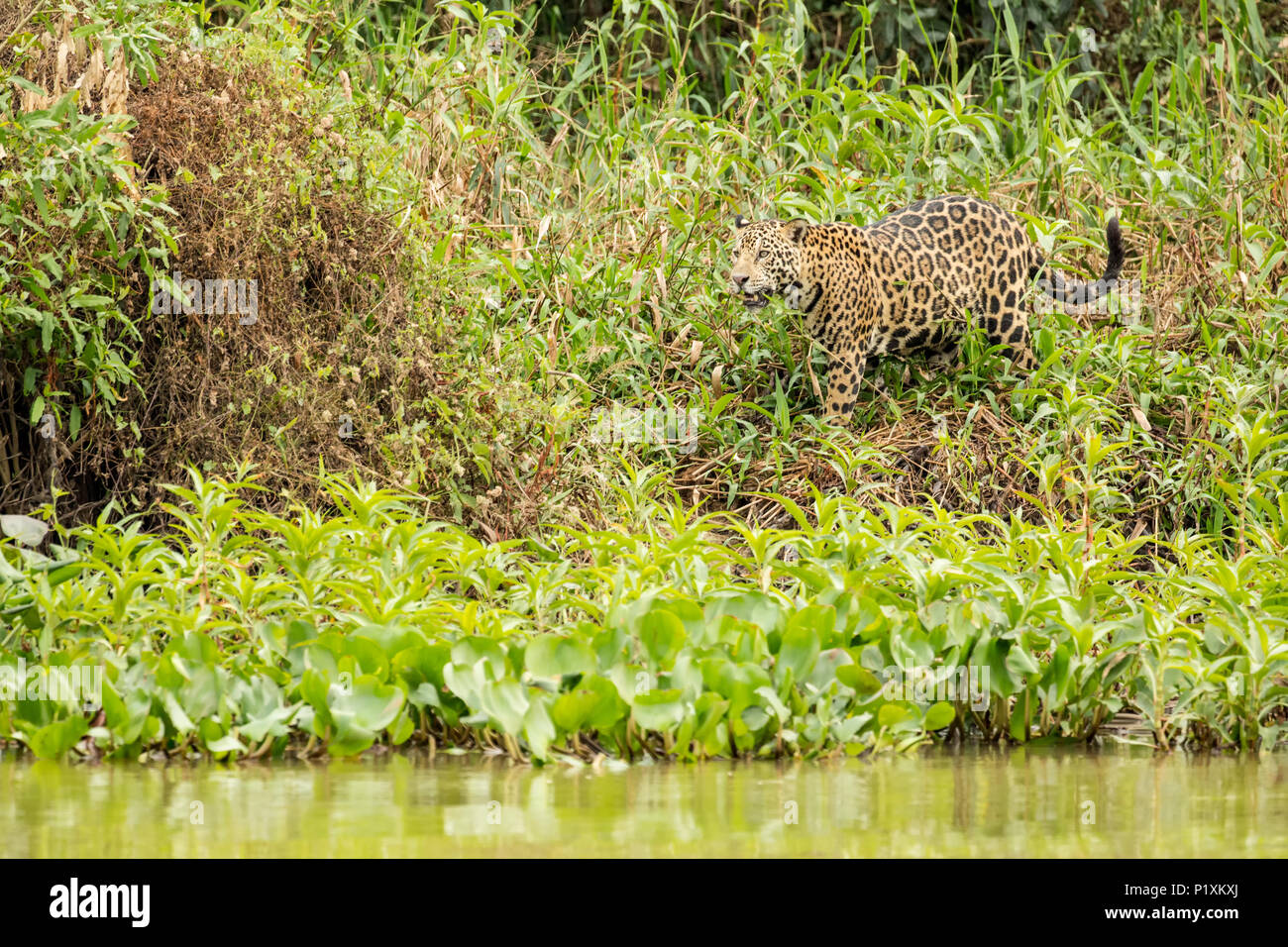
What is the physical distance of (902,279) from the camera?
7129 mm

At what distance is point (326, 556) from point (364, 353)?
151 centimetres

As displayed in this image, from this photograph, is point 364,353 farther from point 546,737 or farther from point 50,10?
point 546,737

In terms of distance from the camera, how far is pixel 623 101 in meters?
9.39

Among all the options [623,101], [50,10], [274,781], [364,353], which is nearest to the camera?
[274,781]

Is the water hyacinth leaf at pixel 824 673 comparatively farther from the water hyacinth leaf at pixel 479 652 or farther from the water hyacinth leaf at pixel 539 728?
the water hyacinth leaf at pixel 479 652

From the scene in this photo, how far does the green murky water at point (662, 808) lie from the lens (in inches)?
135

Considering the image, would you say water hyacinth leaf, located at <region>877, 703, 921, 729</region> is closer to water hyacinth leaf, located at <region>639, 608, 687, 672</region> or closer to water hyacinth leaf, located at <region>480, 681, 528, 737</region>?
water hyacinth leaf, located at <region>639, 608, 687, 672</region>

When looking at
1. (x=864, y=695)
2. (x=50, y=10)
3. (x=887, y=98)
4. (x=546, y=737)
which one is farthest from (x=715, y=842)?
(x=887, y=98)

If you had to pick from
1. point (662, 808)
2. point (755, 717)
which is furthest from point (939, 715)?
point (662, 808)

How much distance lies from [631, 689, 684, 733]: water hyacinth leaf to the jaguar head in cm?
304

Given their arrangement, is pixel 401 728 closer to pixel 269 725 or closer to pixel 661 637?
pixel 269 725

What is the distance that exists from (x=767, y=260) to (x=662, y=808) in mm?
3639

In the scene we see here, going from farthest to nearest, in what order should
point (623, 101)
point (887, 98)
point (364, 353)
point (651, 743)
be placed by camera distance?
point (623, 101) < point (887, 98) < point (364, 353) < point (651, 743)

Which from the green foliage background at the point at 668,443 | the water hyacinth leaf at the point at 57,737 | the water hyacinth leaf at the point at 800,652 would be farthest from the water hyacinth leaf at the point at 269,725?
the water hyacinth leaf at the point at 800,652
